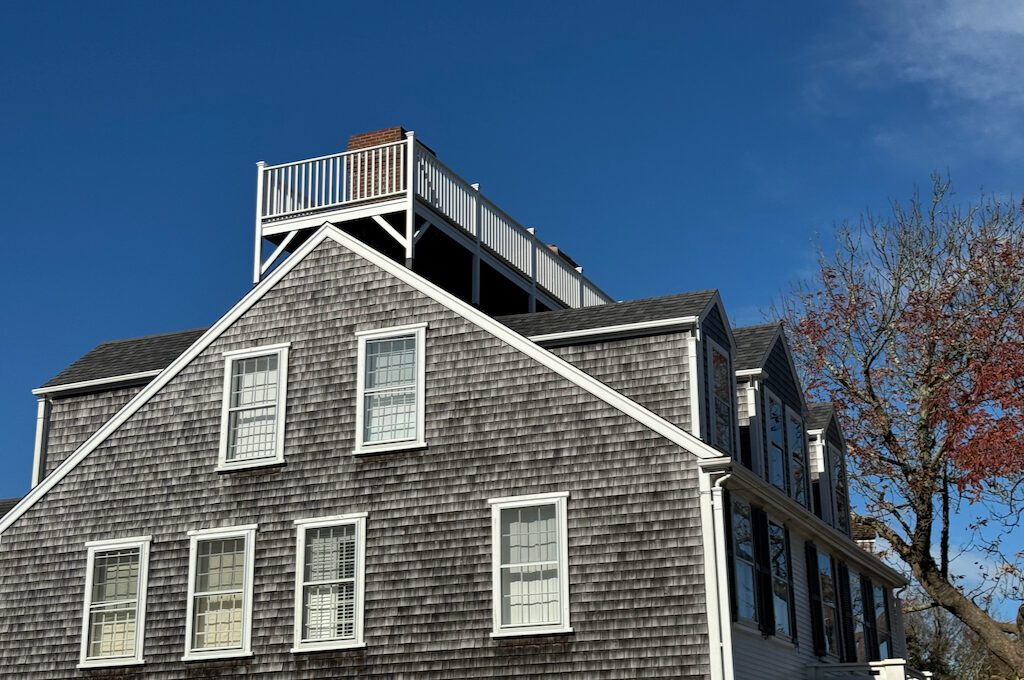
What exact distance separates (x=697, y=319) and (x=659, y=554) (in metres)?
3.61

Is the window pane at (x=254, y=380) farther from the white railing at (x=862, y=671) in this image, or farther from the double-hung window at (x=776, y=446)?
the white railing at (x=862, y=671)

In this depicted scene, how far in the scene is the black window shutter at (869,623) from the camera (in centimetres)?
2559

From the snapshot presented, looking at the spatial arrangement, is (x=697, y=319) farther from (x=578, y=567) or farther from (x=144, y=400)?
(x=144, y=400)

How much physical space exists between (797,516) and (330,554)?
284 inches

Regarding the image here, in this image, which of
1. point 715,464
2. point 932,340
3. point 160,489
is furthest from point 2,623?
point 932,340

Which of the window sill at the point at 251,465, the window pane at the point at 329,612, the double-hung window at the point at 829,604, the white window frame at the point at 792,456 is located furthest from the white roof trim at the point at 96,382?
the double-hung window at the point at 829,604

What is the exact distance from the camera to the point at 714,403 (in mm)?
20312

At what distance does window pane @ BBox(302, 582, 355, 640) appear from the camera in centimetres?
1973

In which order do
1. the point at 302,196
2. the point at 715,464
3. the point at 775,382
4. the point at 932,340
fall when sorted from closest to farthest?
the point at 715,464, the point at 775,382, the point at 302,196, the point at 932,340

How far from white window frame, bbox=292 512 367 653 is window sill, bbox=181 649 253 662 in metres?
0.87

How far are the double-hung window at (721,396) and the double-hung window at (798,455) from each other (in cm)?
317

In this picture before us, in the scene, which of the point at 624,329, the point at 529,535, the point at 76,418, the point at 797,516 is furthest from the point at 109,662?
the point at 797,516

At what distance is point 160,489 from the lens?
70.8ft

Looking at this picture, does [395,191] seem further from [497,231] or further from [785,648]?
[785,648]
